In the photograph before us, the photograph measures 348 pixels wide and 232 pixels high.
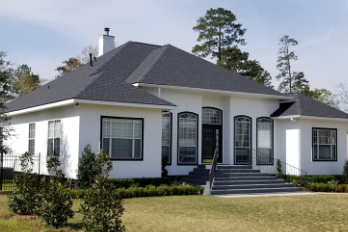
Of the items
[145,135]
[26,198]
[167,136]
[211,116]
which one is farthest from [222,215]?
[211,116]

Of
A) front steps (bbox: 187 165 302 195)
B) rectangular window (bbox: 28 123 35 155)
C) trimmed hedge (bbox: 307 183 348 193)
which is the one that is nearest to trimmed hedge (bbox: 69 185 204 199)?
front steps (bbox: 187 165 302 195)

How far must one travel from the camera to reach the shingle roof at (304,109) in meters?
22.5

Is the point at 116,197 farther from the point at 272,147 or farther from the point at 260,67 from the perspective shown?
the point at 260,67

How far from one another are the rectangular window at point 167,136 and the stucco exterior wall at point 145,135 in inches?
58.8

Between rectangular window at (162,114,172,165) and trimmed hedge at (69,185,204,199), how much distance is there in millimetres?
2965

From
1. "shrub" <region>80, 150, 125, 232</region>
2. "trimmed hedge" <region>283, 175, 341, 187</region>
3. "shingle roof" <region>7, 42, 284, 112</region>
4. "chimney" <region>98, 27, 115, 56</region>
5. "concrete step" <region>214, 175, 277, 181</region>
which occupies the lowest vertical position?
"trimmed hedge" <region>283, 175, 341, 187</region>

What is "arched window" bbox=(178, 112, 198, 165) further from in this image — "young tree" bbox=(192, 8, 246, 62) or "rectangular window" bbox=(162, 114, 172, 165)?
"young tree" bbox=(192, 8, 246, 62)

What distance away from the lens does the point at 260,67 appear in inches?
1961

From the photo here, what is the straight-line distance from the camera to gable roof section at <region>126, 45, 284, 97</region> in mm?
20675

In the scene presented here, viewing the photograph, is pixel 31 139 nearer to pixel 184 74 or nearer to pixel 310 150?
pixel 184 74

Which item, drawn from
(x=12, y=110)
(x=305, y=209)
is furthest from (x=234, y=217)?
(x=12, y=110)

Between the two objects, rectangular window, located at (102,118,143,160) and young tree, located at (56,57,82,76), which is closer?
rectangular window, located at (102,118,143,160)

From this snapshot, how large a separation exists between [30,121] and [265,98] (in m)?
12.1

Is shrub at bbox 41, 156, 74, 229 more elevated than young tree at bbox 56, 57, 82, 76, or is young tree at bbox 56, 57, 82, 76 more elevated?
young tree at bbox 56, 57, 82, 76
